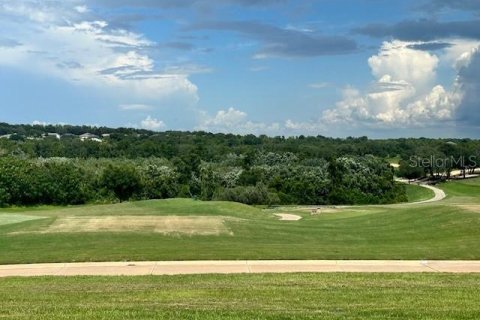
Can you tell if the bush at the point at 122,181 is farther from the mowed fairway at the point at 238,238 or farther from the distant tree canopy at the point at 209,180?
the mowed fairway at the point at 238,238

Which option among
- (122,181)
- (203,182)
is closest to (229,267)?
(122,181)

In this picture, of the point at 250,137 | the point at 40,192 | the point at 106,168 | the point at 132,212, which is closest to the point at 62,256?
the point at 132,212

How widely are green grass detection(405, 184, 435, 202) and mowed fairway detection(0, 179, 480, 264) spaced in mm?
59091

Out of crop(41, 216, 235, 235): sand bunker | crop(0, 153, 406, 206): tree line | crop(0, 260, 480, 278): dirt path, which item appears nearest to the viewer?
crop(0, 260, 480, 278): dirt path

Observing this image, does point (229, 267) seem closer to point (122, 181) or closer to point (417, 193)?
point (122, 181)

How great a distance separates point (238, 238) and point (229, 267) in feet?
22.2

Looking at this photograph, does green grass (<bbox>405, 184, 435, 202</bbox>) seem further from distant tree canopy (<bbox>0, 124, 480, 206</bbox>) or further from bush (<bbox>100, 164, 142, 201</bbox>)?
bush (<bbox>100, 164, 142, 201</bbox>)

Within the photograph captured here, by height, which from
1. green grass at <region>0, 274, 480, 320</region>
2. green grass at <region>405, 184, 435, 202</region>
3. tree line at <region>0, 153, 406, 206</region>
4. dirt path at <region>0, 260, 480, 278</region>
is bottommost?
green grass at <region>405, 184, 435, 202</region>

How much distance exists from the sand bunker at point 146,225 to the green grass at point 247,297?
11035 millimetres

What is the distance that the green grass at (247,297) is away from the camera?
32.5 ft

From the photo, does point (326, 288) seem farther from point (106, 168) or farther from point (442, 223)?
point (106, 168)

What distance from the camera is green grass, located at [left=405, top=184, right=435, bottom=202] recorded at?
89.5 metres

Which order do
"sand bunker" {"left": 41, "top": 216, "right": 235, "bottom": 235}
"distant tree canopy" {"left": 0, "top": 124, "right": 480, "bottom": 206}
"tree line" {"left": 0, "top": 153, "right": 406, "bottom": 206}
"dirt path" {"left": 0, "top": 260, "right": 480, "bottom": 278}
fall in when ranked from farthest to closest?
"distant tree canopy" {"left": 0, "top": 124, "right": 480, "bottom": 206} < "tree line" {"left": 0, "top": 153, "right": 406, "bottom": 206} < "sand bunker" {"left": 41, "top": 216, "right": 235, "bottom": 235} < "dirt path" {"left": 0, "top": 260, "right": 480, "bottom": 278}

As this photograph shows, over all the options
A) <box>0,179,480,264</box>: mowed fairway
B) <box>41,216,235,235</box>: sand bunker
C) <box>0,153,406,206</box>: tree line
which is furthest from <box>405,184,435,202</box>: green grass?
<box>41,216,235,235</box>: sand bunker
